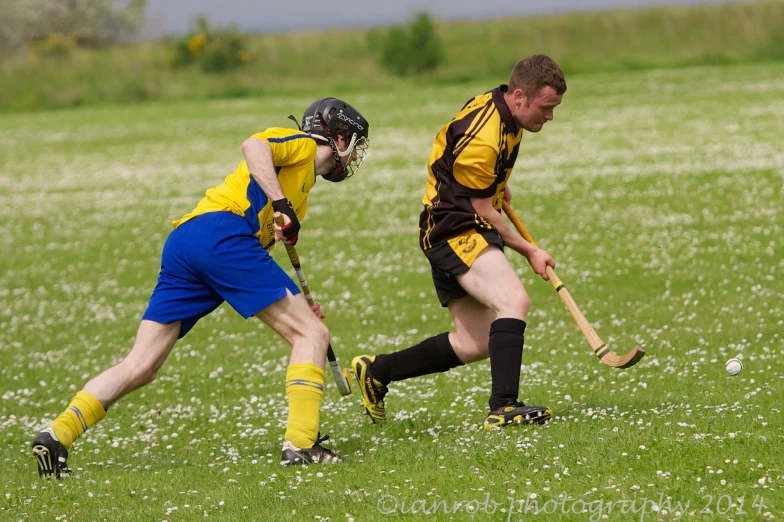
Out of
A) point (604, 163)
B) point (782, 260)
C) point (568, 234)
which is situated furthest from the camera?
point (604, 163)

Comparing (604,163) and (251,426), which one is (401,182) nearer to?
(604,163)

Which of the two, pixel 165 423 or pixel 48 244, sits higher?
pixel 48 244

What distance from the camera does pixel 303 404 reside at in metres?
6.37

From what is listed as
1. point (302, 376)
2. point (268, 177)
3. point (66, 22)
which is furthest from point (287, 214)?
point (66, 22)

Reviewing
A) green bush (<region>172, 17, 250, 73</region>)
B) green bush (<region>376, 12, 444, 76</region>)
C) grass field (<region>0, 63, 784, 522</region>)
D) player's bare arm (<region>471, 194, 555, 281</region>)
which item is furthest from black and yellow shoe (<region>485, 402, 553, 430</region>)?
green bush (<region>172, 17, 250, 73</region>)

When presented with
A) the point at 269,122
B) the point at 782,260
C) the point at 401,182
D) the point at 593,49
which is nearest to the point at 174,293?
the point at 782,260

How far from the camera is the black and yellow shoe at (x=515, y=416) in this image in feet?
21.7

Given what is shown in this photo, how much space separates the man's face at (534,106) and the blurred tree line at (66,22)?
7454cm

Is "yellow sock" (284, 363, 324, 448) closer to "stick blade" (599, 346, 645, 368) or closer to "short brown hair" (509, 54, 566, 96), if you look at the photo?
"stick blade" (599, 346, 645, 368)

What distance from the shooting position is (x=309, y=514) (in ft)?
17.6

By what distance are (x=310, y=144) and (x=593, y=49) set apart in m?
50.1

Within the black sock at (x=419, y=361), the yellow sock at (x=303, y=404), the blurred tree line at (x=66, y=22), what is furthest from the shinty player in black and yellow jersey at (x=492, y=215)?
the blurred tree line at (x=66, y=22)

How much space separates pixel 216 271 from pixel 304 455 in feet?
4.06

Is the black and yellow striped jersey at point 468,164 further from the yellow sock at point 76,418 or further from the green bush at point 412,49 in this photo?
the green bush at point 412,49
